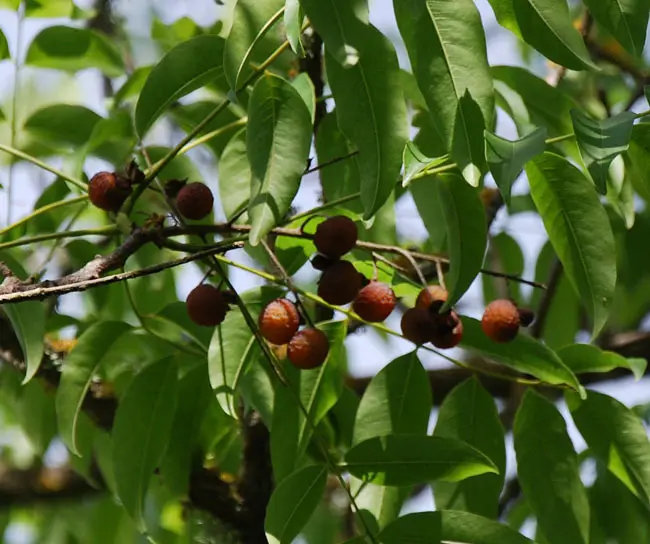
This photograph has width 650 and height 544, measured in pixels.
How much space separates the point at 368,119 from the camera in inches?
49.8

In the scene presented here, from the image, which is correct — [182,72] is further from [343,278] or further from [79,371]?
[79,371]

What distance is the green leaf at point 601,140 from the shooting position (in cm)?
118

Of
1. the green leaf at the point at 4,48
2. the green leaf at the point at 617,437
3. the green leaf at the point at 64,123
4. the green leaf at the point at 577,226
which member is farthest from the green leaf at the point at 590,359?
the green leaf at the point at 4,48

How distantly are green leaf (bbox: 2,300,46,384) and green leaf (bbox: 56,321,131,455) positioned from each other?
0.12 m

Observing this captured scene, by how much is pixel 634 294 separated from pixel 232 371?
1724 millimetres

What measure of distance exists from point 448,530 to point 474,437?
193 mm

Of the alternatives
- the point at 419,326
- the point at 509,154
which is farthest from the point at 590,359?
the point at 509,154

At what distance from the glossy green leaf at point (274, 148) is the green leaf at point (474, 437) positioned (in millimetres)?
501

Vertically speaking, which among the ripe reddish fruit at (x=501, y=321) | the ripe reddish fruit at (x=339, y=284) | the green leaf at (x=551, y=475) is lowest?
the green leaf at (x=551, y=475)

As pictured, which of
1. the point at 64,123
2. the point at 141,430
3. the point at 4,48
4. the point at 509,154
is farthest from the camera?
the point at 64,123

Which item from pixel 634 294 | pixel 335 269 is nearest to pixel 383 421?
pixel 335 269

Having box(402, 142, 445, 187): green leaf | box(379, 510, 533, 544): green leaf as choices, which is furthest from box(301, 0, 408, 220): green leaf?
box(379, 510, 533, 544): green leaf

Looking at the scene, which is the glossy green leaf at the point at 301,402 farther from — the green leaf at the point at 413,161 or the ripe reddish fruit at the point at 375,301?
the green leaf at the point at 413,161

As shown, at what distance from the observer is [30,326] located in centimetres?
154
